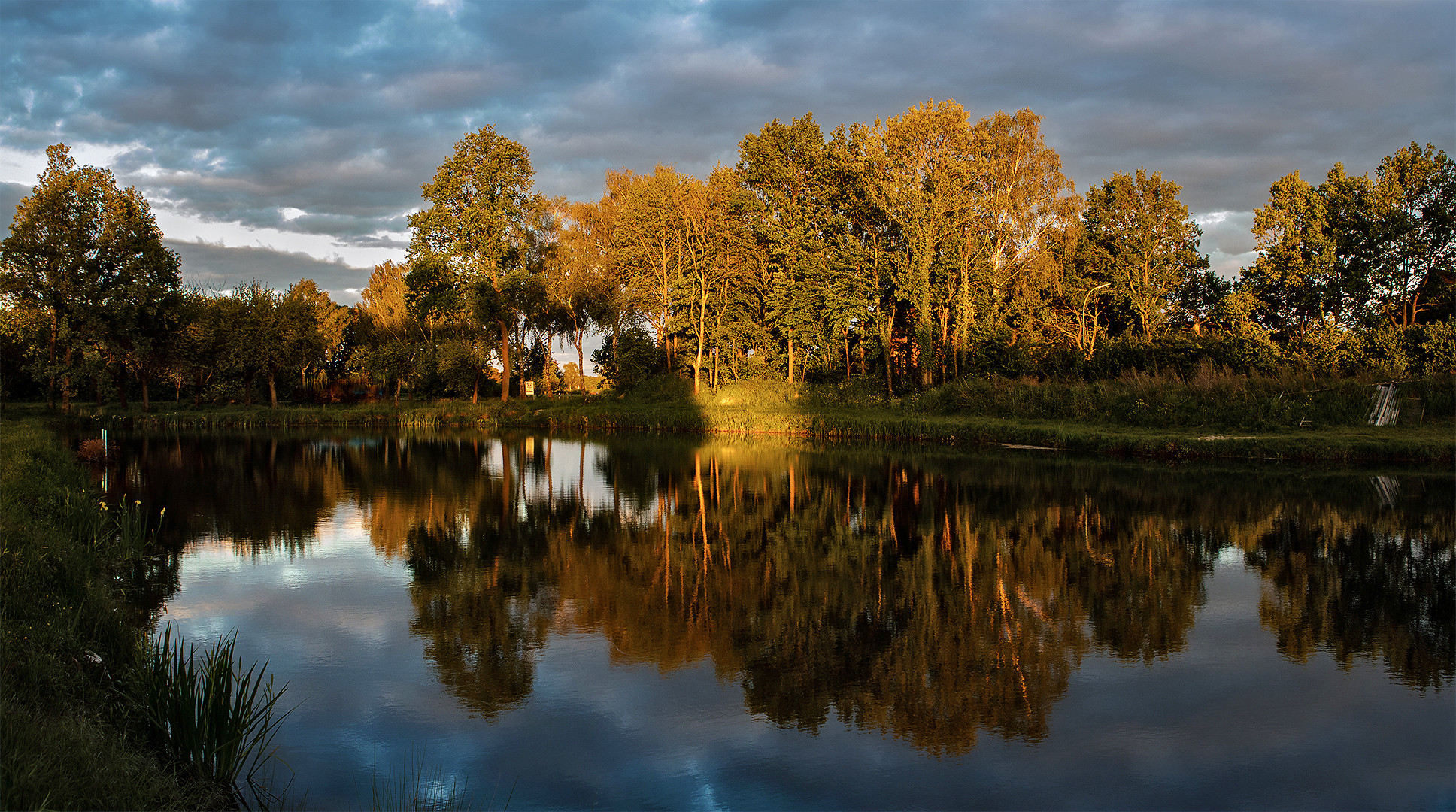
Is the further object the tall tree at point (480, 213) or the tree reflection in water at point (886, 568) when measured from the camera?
the tall tree at point (480, 213)

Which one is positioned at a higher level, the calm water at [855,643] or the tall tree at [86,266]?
the tall tree at [86,266]

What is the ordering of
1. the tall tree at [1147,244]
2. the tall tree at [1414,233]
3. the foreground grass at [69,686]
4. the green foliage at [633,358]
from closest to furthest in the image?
1. the foreground grass at [69,686]
2. the tall tree at [1414,233]
3. the tall tree at [1147,244]
4. the green foliage at [633,358]

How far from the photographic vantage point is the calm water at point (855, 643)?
6.05 metres

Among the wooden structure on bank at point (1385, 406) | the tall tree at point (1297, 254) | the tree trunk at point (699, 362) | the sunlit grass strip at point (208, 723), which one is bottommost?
the sunlit grass strip at point (208, 723)

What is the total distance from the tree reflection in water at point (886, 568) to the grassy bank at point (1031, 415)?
3.30 meters

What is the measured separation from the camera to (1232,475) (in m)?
21.8

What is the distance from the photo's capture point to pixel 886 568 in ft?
39.7

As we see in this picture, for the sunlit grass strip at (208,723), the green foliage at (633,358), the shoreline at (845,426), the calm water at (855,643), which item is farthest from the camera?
the green foliage at (633,358)

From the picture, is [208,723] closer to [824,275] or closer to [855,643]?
[855,643]

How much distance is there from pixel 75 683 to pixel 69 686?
0.34ft

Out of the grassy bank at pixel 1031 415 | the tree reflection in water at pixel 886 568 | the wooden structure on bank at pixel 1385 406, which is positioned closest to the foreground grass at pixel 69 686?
the tree reflection in water at pixel 886 568

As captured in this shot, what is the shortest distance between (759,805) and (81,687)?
15.9ft

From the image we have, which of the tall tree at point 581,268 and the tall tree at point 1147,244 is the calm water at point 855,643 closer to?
the tall tree at point 1147,244

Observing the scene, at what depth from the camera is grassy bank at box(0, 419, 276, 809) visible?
446cm
